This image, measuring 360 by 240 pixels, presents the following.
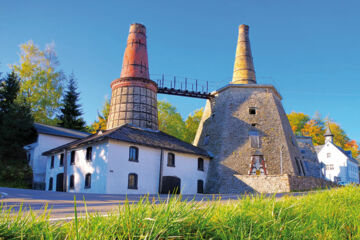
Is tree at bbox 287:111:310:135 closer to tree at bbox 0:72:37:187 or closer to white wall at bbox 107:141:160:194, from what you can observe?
white wall at bbox 107:141:160:194

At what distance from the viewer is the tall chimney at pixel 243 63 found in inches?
1307

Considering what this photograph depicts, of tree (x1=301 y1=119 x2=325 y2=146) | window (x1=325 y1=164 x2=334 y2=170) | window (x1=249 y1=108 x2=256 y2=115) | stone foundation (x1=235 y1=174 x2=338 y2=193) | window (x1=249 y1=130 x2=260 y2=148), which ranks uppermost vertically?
tree (x1=301 y1=119 x2=325 y2=146)

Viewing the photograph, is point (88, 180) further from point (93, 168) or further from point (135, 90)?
point (135, 90)

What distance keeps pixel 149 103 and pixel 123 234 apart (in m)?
26.8

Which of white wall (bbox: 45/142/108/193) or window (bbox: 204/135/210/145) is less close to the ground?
window (bbox: 204/135/210/145)

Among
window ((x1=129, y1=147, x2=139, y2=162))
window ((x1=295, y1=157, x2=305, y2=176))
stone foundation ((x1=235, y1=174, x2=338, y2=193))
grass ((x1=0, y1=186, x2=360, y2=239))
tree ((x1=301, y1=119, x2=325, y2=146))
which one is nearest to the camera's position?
grass ((x1=0, y1=186, x2=360, y2=239))

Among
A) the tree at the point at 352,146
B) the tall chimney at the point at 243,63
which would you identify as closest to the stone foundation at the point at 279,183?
the tall chimney at the point at 243,63

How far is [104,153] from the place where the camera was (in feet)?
72.1

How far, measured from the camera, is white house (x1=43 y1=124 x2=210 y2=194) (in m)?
21.9

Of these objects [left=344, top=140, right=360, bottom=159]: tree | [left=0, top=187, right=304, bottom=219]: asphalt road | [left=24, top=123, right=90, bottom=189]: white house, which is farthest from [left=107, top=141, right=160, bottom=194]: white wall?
[left=344, top=140, right=360, bottom=159]: tree

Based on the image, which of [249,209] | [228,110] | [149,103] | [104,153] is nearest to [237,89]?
[228,110]

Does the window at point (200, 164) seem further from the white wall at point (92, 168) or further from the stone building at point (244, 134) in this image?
the white wall at point (92, 168)

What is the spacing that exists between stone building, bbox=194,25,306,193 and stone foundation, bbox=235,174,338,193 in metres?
0.44

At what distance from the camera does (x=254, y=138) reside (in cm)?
2902
